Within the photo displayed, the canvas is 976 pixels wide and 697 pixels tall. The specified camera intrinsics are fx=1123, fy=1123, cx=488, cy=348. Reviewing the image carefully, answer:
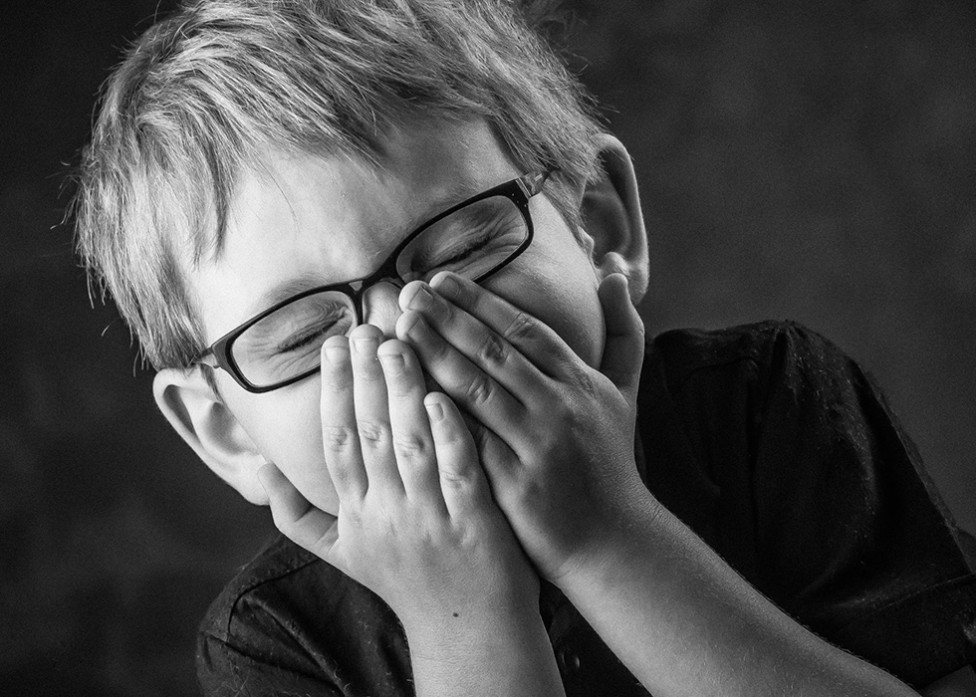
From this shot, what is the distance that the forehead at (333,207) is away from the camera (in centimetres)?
98

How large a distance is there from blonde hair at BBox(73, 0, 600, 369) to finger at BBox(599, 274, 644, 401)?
0.10 m

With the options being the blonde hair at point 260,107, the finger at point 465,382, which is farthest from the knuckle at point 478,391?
the blonde hair at point 260,107

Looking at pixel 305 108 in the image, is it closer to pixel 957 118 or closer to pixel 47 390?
pixel 47 390

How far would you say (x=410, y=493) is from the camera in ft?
3.16

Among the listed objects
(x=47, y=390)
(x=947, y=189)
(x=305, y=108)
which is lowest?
(x=47, y=390)

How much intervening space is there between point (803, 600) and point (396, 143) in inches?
23.9

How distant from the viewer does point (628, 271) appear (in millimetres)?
1223

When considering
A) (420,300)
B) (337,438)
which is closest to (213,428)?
(337,438)

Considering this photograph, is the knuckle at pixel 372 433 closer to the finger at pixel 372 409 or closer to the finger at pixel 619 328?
the finger at pixel 372 409

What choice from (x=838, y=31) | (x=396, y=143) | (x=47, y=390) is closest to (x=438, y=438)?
(x=396, y=143)

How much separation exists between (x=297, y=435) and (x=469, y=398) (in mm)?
197

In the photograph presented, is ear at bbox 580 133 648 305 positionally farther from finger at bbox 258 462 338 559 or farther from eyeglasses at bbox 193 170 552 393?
finger at bbox 258 462 338 559

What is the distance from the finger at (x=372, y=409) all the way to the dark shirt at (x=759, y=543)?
38cm

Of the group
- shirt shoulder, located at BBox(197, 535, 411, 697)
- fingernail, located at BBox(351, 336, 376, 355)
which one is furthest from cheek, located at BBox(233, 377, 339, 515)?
shirt shoulder, located at BBox(197, 535, 411, 697)
